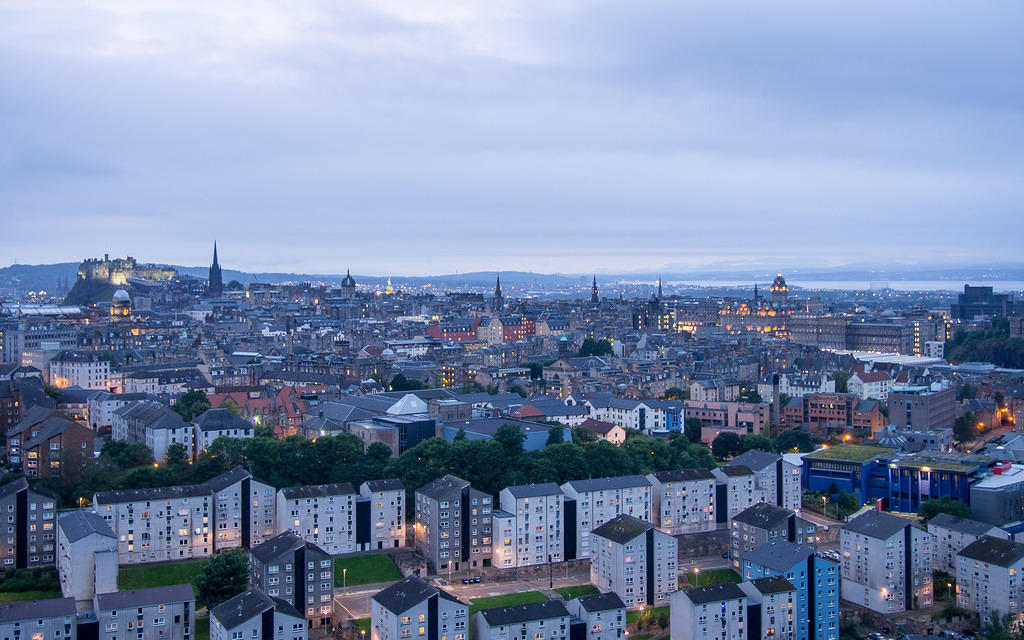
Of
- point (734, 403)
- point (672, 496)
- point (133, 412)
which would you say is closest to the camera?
point (672, 496)

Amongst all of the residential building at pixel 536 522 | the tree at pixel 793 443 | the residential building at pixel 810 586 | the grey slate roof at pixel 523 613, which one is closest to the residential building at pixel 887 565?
the residential building at pixel 810 586

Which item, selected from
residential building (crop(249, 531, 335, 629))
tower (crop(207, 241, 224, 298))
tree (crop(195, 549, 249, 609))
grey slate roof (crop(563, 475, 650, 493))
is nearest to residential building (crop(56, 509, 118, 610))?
tree (crop(195, 549, 249, 609))

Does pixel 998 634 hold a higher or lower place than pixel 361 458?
lower

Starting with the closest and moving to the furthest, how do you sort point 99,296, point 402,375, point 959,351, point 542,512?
1. point 542,512
2. point 402,375
3. point 959,351
4. point 99,296

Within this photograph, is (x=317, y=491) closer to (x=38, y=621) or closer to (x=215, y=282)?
(x=38, y=621)

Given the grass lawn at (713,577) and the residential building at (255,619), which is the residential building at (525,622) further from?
the grass lawn at (713,577)

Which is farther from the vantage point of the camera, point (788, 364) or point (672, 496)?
point (788, 364)

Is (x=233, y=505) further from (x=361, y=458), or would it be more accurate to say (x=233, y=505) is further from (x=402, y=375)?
(x=402, y=375)

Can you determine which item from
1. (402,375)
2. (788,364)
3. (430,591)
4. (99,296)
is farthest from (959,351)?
(99,296)
